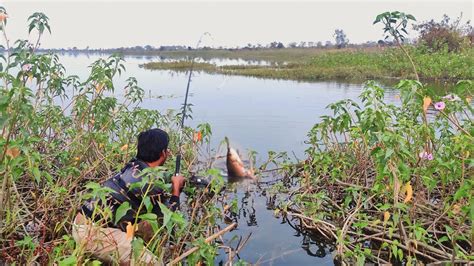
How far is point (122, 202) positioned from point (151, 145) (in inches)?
17.5

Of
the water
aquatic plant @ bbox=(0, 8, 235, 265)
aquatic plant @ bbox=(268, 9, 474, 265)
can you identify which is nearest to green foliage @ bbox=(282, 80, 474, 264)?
aquatic plant @ bbox=(268, 9, 474, 265)

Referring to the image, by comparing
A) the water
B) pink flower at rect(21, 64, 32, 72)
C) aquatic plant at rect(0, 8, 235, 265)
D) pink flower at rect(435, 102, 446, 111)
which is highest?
pink flower at rect(21, 64, 32, 72)

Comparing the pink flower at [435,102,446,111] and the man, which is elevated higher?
the pink flower at [435,102,446,111]

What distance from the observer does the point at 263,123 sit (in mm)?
10133

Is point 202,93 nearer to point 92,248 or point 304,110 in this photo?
point 304,110

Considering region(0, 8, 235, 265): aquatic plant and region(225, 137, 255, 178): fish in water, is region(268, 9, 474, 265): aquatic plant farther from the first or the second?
region(0, 8, 235, 265): aquatic plant

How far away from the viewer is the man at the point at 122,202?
277 cm

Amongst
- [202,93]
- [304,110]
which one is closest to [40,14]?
[304,110]

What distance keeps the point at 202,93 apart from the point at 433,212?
12.2m

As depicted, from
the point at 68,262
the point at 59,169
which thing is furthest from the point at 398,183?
the point at 59,169

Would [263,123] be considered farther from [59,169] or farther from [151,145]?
[151,145]

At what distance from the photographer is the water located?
4414 mm

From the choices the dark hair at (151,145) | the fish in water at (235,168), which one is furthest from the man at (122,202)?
the fish in water at (235,168)

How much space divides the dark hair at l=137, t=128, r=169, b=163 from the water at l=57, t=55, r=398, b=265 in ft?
4.23
